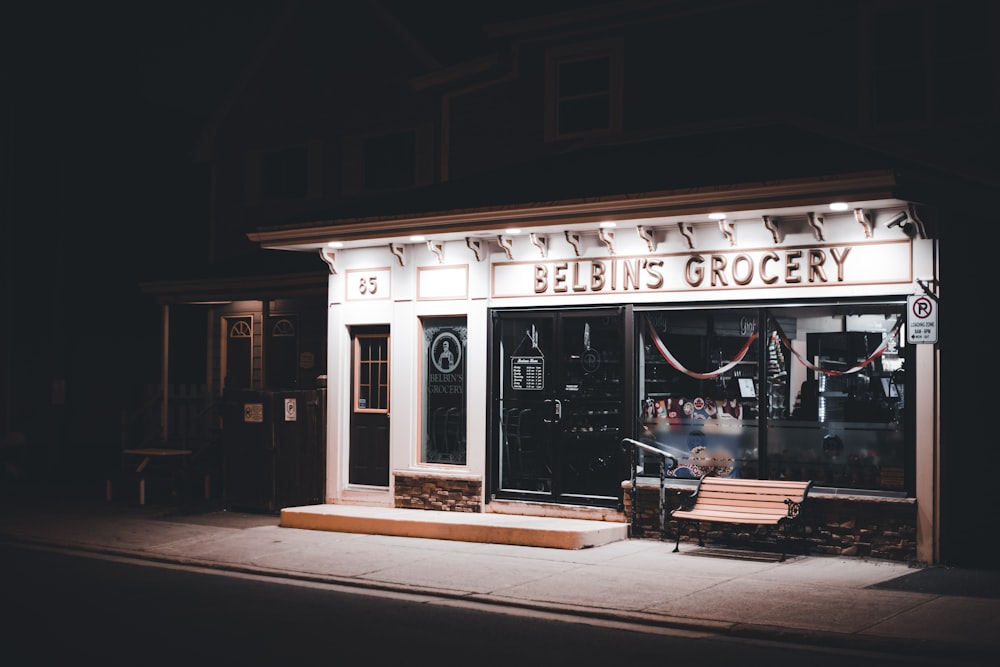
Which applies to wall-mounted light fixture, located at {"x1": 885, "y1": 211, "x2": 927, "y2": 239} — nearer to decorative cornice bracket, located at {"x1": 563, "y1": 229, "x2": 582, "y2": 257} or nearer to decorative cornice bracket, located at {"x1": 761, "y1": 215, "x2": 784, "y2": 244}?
decorative cornice bracket, located at {"x1": 761, "y1": 215, "x2": 784, "y2": 244}

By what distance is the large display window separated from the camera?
11.6 meters

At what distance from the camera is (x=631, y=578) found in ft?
34.7

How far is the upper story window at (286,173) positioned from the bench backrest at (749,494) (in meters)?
12.1

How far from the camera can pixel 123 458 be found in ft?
57.9

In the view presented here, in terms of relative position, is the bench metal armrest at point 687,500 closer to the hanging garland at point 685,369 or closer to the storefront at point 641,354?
the storefront at point 641,354

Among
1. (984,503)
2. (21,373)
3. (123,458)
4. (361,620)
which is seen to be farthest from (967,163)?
(21,373)

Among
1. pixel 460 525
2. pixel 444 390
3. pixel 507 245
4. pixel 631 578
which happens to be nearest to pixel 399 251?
pixel 507 245

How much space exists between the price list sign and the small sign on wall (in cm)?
388

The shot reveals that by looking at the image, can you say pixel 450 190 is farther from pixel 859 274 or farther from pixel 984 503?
pixel 984 503

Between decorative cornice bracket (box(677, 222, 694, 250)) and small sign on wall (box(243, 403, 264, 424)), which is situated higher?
decorative cornice bracket (box(677, 222, 694, 250))

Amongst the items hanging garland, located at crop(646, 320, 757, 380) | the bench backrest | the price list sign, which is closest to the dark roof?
hanging garland, located at crop(646, 320, 757, 380)

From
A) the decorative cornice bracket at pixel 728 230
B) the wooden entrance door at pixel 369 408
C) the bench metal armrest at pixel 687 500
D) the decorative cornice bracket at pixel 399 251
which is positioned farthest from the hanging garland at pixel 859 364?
the wooden entrance door at pixel 369 408

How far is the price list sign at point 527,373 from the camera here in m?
13.9

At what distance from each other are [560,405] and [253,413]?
472cm
